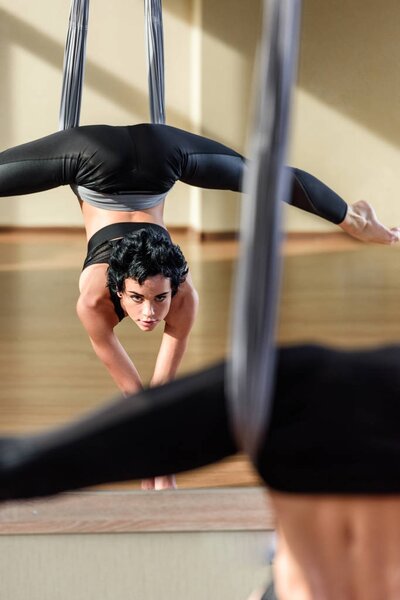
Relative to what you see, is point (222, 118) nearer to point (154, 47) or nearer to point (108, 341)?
point (108, 341)

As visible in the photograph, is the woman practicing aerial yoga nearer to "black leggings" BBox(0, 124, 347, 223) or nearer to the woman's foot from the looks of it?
"black leggings" BBox(0, 124, 347, 223)

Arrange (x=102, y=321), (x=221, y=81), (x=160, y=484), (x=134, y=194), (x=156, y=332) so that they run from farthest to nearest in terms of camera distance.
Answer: (x=221, y=81), (x=156, y=332), (x=160, y=484), (x=102, y=321), (x=134, y=194)

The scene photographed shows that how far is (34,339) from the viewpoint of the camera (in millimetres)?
4488

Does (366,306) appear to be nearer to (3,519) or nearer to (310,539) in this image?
(3,519)

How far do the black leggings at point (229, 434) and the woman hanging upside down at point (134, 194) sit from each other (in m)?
1.30

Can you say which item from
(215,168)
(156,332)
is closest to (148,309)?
(215,168)

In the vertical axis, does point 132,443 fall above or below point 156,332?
above

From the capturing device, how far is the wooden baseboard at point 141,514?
2.24 metres

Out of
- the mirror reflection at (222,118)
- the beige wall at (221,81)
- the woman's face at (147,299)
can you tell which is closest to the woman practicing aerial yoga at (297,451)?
the woman's face at (147,299)

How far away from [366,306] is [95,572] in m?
3.08

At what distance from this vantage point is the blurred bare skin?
88cm

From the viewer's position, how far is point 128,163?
2268 mm

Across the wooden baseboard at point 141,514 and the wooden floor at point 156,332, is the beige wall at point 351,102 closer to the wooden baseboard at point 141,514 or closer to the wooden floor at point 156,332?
the wooden floor at point 156,332

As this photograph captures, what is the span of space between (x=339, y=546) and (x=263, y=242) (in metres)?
0.30
